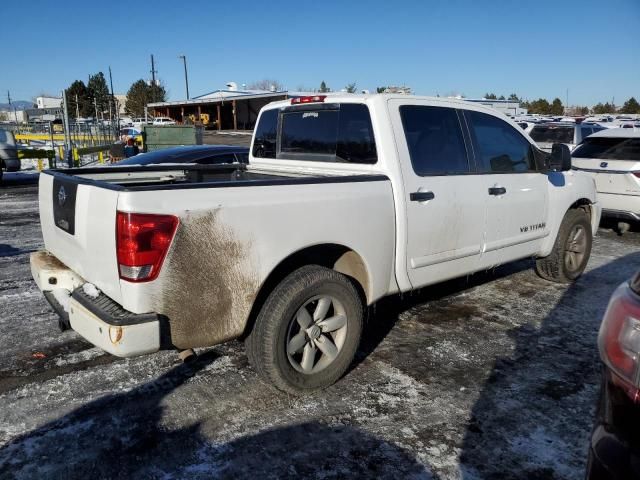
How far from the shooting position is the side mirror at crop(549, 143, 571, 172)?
499cm

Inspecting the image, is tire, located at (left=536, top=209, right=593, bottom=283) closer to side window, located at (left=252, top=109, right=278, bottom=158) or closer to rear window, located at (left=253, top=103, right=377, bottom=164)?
rear window, located at (left=253, top=103, right=377, bottom=164)

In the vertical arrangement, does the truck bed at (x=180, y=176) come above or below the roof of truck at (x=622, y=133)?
below

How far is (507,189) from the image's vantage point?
461 cm

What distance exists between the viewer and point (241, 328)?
9.98 feet

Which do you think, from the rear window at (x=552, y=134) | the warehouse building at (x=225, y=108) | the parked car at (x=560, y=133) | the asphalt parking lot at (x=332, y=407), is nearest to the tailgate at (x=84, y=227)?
the asphalt parking lot at (x=332, y=407)

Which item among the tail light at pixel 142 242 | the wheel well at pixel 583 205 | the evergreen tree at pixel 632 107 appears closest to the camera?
the tail light at pixel 142 242

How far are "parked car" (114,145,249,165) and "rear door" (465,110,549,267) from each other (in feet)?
15.9

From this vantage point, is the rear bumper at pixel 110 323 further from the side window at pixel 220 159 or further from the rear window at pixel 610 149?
the rear window at pixel 610 149

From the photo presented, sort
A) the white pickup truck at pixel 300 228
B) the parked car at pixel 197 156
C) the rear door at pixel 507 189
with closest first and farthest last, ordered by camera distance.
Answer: the white pickup truck at pixel 300 228, the rear door at pixel 507 189, the parked car at pixel 197 156

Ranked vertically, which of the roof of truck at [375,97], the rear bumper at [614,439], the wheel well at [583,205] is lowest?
the rear bumper at [614,439]

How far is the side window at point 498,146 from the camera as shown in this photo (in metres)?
4.50

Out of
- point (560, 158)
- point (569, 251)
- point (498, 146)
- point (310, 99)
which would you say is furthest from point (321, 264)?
point (569, 251)

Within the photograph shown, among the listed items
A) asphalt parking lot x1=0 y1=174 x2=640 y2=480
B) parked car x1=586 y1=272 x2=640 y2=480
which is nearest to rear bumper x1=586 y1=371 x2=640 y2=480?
parked car x1=586 y1=272 x2=640 y2=480

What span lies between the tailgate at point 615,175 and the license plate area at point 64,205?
7900mm
